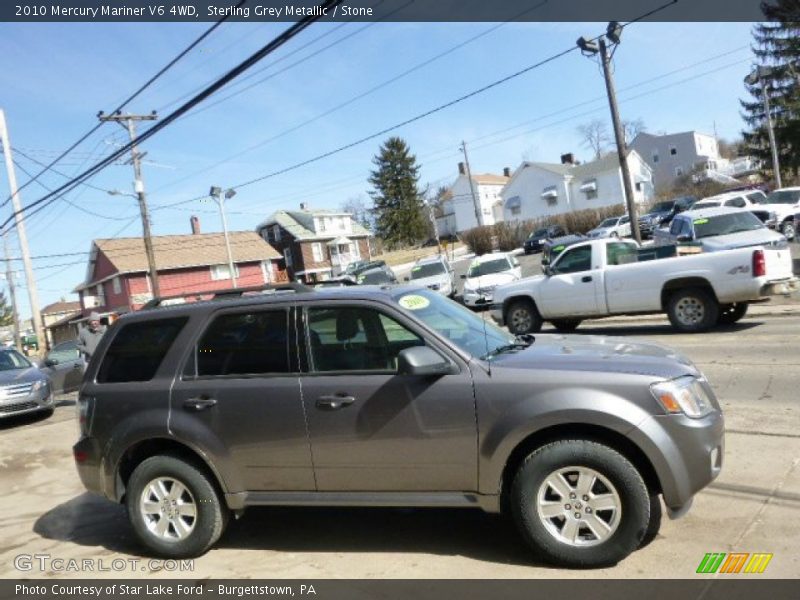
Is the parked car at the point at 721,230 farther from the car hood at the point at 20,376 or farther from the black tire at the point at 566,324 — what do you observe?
the car hood at the point at 20,376

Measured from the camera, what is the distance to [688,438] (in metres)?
3.63

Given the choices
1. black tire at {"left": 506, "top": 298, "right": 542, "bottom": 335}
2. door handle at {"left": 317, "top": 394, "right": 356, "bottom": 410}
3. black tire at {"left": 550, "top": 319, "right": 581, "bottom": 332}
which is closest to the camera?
door handle at {"left": 317, "top": 394, "right": 356, "bottom": 410}

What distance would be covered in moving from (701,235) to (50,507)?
50.1ft

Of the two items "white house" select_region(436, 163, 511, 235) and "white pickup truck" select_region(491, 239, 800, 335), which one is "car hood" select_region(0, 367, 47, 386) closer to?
"white pickup truck" select_region(491, 239, 800, 335)

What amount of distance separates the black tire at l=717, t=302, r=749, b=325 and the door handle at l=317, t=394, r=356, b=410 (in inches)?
388

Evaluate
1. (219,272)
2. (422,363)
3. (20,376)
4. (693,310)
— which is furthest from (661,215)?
(422,363)

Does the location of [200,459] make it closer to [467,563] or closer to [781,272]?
[467,563]

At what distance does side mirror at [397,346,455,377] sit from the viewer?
3.81 metres

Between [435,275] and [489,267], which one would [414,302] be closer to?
[489,267]

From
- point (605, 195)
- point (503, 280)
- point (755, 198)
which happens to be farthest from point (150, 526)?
point (605, 195)

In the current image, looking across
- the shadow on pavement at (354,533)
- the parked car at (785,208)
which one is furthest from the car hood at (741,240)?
the shadow on pavement at (354,533)

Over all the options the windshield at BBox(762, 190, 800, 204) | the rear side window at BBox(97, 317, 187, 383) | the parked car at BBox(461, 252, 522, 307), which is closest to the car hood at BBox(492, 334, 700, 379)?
the rear side window at BBox(97, 317, 187, 383)

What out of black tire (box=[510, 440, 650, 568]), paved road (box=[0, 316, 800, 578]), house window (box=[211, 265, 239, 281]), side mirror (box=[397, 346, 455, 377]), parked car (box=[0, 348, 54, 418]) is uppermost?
house window (box=[211, 265, 239, 281])

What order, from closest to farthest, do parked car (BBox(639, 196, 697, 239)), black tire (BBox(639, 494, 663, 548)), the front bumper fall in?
the front bumper < black tire (BBox(639, 494, 663, 548)) < parked car (BBox(639, 196, 697, 239))
